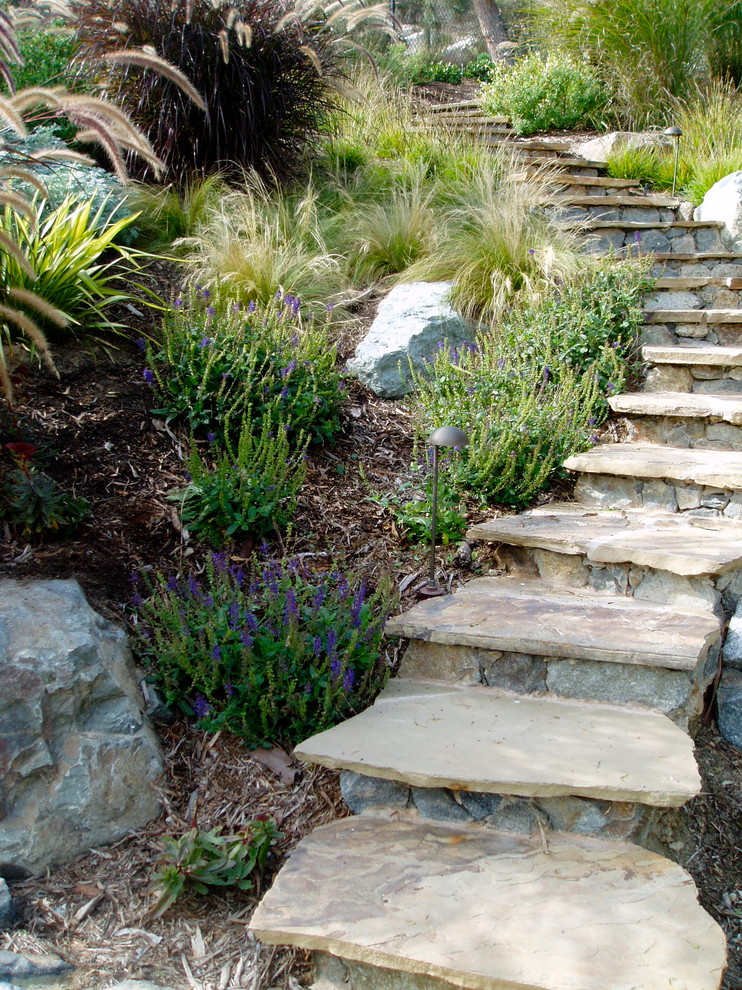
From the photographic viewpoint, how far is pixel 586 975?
1569 mm

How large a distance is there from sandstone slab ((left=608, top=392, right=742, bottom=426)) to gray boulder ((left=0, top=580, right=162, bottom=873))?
103 inches

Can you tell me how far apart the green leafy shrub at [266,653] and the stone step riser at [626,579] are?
2.12ft

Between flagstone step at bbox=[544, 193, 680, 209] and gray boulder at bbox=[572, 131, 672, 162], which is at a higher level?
gray boulder at bbox=[572, 131, 672, 162]

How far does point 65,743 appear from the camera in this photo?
2215 millimetres

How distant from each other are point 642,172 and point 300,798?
20.7 ft

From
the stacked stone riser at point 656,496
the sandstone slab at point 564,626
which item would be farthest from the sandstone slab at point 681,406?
the sandstone slab at point 564,626

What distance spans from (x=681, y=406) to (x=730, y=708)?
5.53 feet

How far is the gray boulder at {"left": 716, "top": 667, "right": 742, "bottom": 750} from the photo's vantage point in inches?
97.8

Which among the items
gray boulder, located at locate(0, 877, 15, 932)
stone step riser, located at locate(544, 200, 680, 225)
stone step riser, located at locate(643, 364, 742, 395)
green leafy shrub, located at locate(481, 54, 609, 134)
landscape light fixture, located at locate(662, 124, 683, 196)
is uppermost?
green leafy shrub, located at locate(481, 54, 609, 134)

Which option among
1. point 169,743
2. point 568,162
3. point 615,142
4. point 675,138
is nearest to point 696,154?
point 675,138

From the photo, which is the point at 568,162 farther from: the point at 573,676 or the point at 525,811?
the point at 525,811

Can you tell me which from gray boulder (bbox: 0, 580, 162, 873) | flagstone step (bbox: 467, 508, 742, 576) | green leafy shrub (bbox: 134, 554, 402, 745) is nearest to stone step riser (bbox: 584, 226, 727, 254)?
flagstone step (bbox: 467, 508, 742, 576)

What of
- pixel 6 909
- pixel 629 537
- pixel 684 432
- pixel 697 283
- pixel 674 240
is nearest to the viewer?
pixel 6 909

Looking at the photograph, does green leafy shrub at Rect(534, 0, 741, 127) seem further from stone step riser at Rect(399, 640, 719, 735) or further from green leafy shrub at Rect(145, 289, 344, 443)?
stone step riser at Rect(399, 640, 719, 735)
